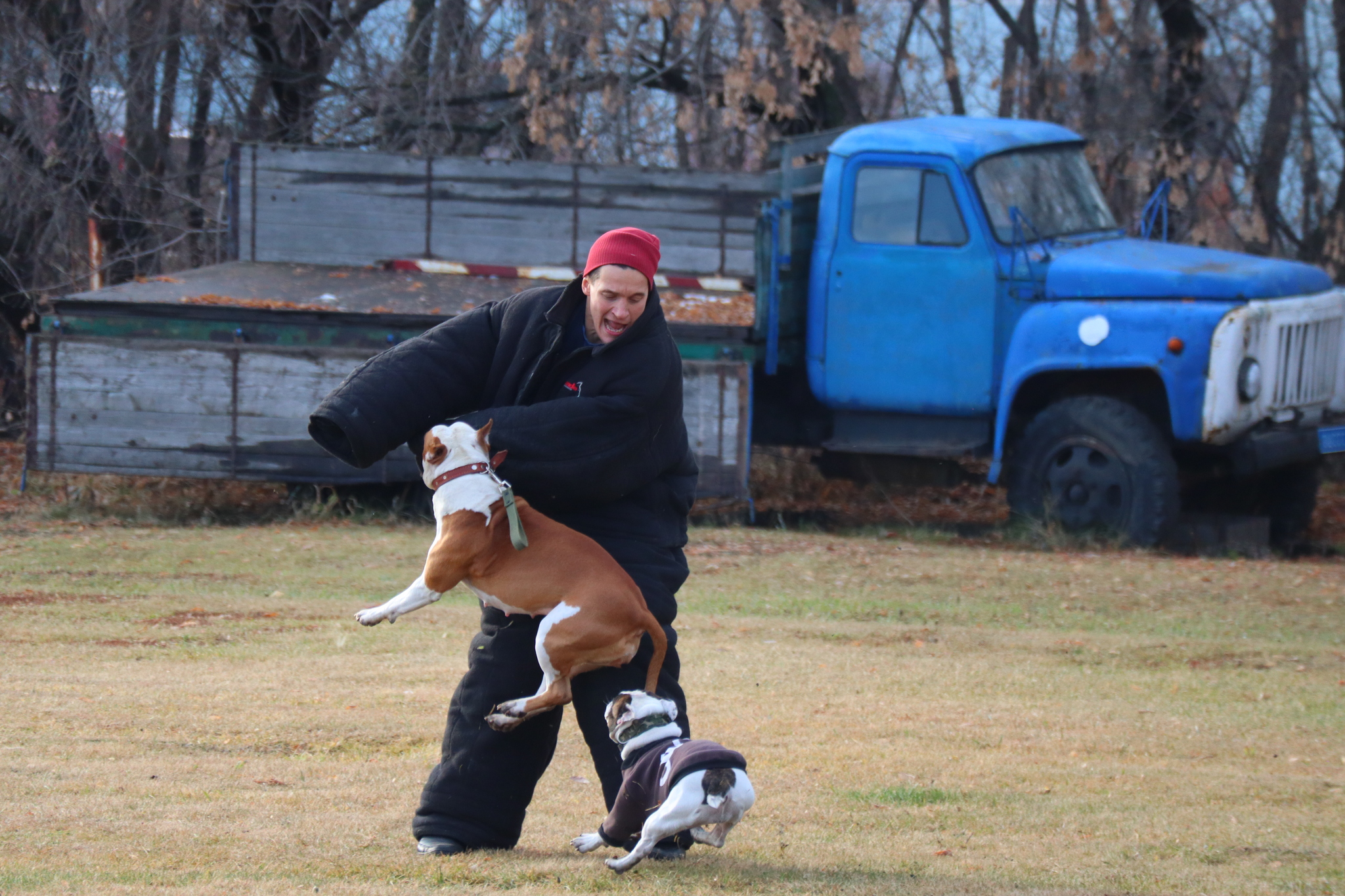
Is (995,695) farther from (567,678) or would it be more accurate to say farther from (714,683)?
(567,678)

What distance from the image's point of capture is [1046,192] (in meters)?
10.2

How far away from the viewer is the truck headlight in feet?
29.9

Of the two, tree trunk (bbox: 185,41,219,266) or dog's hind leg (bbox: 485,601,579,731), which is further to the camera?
tree trunk (bbox: 185,41,219,266)

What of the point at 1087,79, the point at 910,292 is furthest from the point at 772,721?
the point at 1087,79

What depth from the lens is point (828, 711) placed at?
5664mm

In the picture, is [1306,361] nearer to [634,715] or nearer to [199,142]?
[634,715]

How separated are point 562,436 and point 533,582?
356 mm

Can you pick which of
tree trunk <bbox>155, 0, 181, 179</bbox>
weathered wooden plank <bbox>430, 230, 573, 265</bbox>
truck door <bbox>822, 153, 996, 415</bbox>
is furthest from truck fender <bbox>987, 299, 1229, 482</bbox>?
tree trunk <bbox>155, 0, 181, 179</bbox>

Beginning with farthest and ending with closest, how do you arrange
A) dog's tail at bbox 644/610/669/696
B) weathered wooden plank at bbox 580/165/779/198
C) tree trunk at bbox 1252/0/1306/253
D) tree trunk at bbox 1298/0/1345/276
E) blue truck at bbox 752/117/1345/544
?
tree trunk at bbox 1252/0/1306/253 → tree trunk at bbox 1298/0/1345/276 → weathered wooden plank at bbox 580/165/779/198 → blue truck at bbox 752/117/1345/544 → dog's tail at bbox 644/610/669/696

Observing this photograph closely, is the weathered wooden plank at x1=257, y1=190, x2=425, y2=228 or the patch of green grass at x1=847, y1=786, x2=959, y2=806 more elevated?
the weathered wooden plank at x1=257, y1=190, x2=425, y2=228

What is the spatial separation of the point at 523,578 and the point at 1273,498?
28.5 ft

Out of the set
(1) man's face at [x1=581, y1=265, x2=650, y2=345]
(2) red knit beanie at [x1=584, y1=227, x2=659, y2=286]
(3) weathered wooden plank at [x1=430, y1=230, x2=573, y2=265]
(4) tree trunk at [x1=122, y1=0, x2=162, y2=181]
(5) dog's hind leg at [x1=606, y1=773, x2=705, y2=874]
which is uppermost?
(4) tree trunk at [x1=122, y1=0, x2=162, y2=181]

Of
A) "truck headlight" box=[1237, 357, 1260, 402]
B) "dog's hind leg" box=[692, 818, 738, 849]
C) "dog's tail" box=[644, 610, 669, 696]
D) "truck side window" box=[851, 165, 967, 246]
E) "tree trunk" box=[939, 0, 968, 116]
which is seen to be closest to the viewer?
"dog's hind leg" box=[692, 818, 738, 849]

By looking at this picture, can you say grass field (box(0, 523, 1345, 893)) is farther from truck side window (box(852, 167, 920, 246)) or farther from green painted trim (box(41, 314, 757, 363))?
truck side window (box(852, 167, 920, 246))
